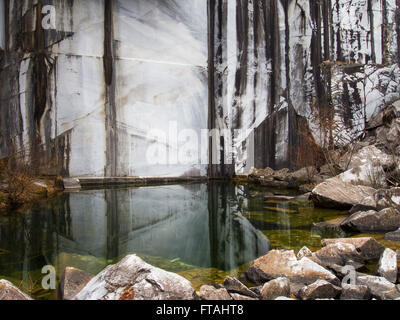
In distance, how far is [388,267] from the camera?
2162 millimetres

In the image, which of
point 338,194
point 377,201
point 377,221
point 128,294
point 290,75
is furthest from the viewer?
point 290,75

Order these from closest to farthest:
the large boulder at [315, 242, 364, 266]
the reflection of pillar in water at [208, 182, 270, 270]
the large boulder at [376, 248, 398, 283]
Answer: the large boulder at [376, 248, 398, 283]
the large boulder at [315, 242, 364, 266]
the reflection of pillar in water at [208, 182, 270, 270]

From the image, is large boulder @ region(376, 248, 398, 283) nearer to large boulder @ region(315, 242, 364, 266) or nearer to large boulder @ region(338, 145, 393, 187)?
large boulder @ region(315, 242, 364, 266)

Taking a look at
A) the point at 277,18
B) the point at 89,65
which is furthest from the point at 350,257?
the point at 277,18

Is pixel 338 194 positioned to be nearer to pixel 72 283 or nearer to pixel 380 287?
pixel 380 287

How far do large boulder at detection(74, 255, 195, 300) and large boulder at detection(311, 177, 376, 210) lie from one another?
338 centimetres

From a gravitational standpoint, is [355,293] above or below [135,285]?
below

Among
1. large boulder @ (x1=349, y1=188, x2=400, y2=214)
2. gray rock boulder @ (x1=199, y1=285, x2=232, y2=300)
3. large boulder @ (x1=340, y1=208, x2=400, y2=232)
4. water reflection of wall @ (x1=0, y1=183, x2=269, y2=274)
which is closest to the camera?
gray rock boulder @ (x1=199, y1=285, x2=232, y2=300)

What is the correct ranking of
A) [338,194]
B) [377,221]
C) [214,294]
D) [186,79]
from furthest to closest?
[186,79] → [338,194] → [377,221] → [214,294]

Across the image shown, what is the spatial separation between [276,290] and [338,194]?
305 centimetres

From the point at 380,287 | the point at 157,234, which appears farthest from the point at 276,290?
the point at 157,234

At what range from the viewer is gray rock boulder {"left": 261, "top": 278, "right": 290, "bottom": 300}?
75.1 inches

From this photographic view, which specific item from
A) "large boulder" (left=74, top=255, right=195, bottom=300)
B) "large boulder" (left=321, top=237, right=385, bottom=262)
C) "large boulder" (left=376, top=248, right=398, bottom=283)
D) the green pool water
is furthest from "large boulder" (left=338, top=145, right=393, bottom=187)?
"large boulder" (left=74, top=255, right=195, bottom=300)
